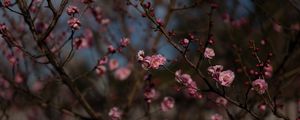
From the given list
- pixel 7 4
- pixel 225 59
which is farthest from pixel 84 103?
pixel 225 59

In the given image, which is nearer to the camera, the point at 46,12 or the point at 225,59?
the point at 46,12

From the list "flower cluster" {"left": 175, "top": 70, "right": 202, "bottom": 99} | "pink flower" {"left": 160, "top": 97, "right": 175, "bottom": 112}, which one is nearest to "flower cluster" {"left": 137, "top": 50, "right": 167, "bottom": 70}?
"flower cluster" {"left": 175, "top": 70, "right": 202, "bottom": 99}

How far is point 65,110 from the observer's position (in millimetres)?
3801

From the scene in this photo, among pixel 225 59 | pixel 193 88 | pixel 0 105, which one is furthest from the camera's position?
pixel 225 59

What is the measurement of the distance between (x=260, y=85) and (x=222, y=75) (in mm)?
207

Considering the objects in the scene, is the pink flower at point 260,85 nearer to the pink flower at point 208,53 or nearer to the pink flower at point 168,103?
the pink flower at point 208,53

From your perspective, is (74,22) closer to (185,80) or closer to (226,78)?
(185,80)

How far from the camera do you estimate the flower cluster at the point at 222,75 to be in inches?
99.5

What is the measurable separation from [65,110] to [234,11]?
2.18 m

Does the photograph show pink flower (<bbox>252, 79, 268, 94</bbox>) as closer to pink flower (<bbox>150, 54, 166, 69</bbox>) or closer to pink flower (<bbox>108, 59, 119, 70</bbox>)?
pink flower (<bbox>150, 54, 166, 69</bbox>)

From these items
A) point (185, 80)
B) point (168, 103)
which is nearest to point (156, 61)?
point (185, 80)

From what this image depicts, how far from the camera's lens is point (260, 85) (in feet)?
8.20

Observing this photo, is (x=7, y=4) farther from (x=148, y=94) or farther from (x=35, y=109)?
(x=35, y=109)

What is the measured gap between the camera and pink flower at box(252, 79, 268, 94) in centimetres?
249
